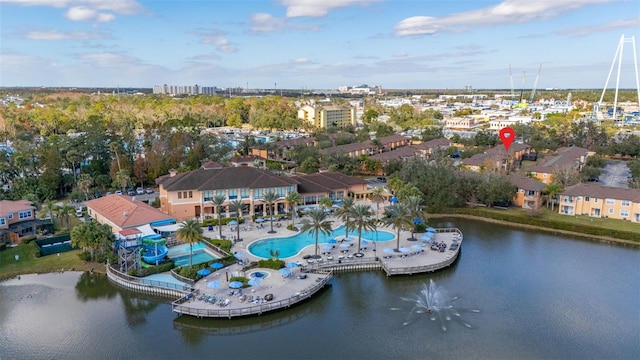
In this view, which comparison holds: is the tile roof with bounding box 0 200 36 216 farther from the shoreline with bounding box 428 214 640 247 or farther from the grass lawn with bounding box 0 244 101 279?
the shoreline with bounding box 428 214 640 247

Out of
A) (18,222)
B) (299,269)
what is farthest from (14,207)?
(299,269)

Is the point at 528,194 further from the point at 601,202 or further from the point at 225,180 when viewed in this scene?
the point at 225,180

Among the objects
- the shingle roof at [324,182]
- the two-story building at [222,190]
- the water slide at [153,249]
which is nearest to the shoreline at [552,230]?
the shingle roof at [324,182]

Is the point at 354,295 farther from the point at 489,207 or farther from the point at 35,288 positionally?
the point at 489,207

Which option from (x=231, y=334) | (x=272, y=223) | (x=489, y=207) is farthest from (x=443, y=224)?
(x=231, y=334)

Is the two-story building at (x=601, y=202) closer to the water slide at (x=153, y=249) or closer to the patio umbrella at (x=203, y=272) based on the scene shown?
the patio umbrella at (x=203, y=272)
